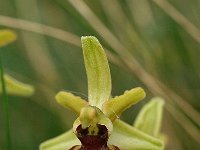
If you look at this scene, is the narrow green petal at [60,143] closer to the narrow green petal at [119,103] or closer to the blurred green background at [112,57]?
the narrow green petal at [119,103]

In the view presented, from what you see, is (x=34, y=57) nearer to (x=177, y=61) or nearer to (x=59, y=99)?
(x=177, y=61)

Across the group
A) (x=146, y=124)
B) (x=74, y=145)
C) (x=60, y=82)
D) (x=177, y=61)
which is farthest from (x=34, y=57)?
(x=74, y=145)

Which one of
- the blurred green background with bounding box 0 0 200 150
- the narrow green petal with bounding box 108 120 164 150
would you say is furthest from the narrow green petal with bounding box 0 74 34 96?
the blurred green background with bounding box 0 0 200 150

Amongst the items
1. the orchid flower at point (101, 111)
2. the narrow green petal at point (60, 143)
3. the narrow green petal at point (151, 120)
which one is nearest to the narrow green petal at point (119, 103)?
the orchid flower at point (101, 111)

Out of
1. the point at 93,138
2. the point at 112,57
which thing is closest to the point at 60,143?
the point at 93,138

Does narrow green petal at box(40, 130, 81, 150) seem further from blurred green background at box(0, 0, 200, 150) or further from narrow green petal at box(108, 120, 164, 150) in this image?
blurred green background at box(0, 0, 200, 150)

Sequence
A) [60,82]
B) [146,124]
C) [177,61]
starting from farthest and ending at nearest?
[60,82]
[177,61]
[146,124]
